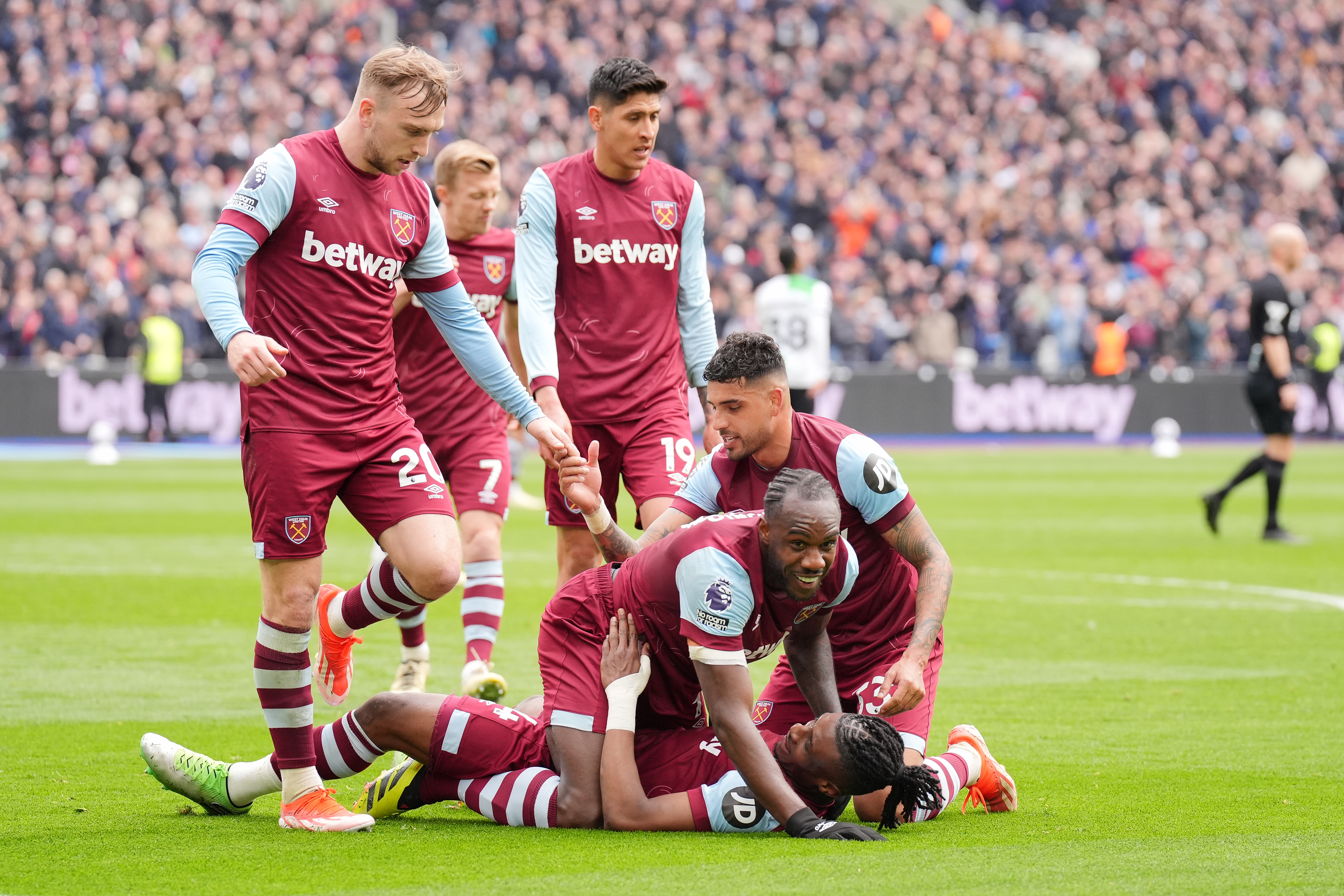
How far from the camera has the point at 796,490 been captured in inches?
185

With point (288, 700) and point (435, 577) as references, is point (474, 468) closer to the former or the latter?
point (435, 577)

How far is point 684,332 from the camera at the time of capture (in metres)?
7.09

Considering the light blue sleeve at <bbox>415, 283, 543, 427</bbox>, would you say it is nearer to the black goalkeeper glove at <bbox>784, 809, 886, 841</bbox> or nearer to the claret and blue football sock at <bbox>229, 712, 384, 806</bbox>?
the claret and blue football sock at <bbox>229, 712, 384, 806</bbox>

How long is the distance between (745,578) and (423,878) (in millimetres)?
1210

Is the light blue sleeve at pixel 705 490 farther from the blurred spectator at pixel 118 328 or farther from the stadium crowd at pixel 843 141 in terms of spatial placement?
the blurred spectator at pixel 118 328

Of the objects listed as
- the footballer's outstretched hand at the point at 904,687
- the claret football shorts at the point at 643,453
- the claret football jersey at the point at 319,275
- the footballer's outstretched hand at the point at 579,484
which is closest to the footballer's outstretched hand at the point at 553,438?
the footballer's outstretched hand at the point at 579,484

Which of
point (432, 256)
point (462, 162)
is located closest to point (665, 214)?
point (462, 162)

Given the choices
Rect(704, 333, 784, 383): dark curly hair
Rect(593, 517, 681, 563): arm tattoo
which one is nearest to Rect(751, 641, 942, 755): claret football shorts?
Rect(593, 517, 681, 563): arm tattoo

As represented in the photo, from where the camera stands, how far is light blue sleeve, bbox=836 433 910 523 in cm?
524

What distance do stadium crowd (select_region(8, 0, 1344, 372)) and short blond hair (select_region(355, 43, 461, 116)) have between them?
20.3 m

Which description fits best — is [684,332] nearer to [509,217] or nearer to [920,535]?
[920,535]

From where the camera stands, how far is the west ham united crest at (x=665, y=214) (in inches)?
271

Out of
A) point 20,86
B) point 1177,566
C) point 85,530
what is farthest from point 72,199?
point 1177,566

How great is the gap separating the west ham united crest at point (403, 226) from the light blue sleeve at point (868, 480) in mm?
1527
